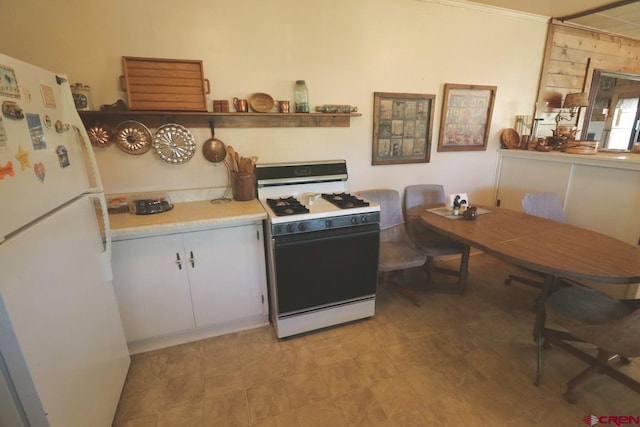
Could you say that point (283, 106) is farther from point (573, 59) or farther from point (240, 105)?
point (573, 59)

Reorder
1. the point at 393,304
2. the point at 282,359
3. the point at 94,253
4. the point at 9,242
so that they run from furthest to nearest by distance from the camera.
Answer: the point at 393,304 < the point at 282,359 < the point at 94,253 < the point at 9,242

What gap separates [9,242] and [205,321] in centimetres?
140

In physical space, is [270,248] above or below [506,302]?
above

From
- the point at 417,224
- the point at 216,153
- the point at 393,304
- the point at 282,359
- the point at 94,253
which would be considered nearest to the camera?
the point at 94,253

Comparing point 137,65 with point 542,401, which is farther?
point 137,65

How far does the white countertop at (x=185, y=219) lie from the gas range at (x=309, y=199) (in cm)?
16

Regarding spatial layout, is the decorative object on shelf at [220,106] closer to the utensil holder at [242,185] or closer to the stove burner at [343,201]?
the utensil holder at [242,185]

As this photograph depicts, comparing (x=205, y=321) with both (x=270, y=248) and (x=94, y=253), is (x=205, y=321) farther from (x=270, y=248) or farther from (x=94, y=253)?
(x=94, y=253)

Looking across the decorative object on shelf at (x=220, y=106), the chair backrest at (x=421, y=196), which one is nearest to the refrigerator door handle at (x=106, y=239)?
the decorative object on shelf at (x=220, y=106)

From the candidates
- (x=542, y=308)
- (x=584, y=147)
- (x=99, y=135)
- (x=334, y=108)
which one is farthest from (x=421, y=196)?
(x=99, y=135)

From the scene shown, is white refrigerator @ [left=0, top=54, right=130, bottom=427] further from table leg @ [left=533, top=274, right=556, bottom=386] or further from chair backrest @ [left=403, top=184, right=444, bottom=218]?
chair backrest @ [left=403, top=184, right=444, bottom=218]

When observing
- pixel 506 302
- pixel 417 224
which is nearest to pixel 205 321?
pixel 417 224

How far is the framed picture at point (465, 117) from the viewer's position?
9.78 feet

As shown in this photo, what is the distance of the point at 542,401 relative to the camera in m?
1.62
